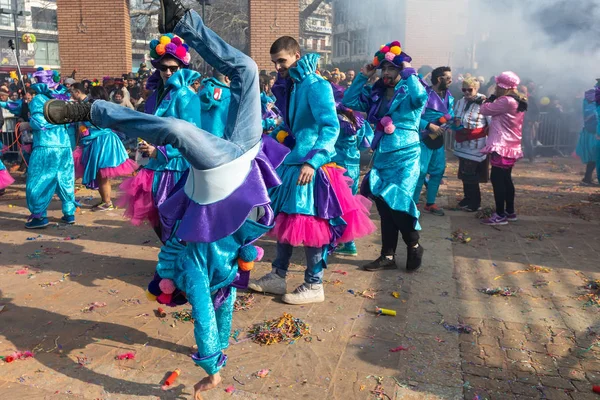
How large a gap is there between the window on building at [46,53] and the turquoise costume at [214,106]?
47624 millimetres

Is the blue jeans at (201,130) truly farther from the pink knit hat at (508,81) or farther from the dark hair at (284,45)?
the pink knit hat at (508,81)

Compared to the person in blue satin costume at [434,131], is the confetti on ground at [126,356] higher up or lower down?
lower down

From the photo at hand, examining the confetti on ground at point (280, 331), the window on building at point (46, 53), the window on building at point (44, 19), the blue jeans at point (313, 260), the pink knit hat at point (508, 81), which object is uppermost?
the window on building at point (44, 19)

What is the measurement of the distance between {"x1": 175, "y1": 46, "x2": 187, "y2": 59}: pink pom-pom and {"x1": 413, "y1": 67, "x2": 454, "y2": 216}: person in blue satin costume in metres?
3.24

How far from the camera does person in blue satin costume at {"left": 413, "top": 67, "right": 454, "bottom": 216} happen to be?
690cm

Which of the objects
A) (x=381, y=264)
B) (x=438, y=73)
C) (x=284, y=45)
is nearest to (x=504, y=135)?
(x=438, y=73)

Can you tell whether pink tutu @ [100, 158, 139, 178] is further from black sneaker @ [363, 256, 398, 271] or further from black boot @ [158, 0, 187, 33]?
black boot @ [158, 0, 187, 33]

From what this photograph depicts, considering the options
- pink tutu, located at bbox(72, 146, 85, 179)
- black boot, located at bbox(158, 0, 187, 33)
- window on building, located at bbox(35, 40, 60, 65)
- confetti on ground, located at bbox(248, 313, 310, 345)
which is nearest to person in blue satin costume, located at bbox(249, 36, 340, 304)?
confetti on ground, located at bbox(248, 313, 310, 345)

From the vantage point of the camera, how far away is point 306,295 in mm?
4586

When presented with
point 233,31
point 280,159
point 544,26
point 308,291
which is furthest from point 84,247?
point 233,31

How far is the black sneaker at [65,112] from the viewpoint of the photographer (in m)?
2.17

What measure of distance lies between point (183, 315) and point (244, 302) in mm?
534

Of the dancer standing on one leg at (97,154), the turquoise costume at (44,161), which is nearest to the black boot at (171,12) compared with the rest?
the turquoise costume at (44,161)

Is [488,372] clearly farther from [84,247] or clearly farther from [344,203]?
[84,247]
